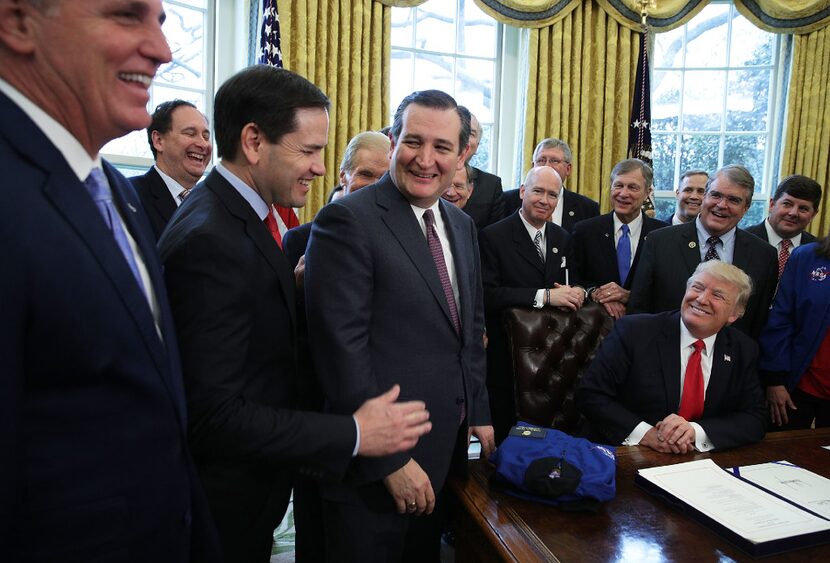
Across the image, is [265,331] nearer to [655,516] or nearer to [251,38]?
[655,516]

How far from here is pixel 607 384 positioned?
2252mm

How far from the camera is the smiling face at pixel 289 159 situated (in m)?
1.30

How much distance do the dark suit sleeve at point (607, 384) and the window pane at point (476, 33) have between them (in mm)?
4010

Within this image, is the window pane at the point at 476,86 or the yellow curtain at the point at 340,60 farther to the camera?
the window pane at the point at 476,86

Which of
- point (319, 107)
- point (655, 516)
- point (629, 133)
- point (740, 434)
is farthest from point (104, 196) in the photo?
point (629, 133)

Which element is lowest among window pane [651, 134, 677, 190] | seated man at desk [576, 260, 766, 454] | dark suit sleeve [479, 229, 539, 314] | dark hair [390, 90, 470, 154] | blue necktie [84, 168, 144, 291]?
seated man at desk [576, 260, 766, 454]

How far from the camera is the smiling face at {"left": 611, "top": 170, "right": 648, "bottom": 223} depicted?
3539 millimetres

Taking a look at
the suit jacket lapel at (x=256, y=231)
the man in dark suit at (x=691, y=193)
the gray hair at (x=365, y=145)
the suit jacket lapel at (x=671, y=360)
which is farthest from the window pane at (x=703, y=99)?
the suit jacket lapel at (x=256, y=231)

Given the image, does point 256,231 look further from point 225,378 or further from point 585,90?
point 585,90

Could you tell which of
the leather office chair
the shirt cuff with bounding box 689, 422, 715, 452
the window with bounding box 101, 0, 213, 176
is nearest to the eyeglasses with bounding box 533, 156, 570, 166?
the leather office chair

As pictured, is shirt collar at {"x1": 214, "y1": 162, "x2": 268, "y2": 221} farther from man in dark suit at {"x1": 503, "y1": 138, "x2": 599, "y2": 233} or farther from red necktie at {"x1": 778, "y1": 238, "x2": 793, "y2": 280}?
red necktie at {"x1": 778, "y1": 238, "x2": 793, "y2": 280}

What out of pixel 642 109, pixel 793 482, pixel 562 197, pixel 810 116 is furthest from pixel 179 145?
pixel 810 116

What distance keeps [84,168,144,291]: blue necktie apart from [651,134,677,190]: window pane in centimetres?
613

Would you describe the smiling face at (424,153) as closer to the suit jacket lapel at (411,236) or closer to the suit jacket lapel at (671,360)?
the suit jacket lapel at (411,236)
